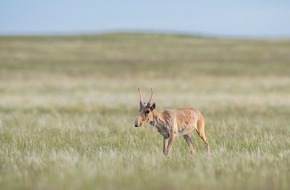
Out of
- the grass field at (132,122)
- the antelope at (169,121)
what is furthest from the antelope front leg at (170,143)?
the grass field at (132,122)

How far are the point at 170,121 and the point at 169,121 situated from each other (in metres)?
0.02

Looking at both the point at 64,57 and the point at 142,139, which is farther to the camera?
the point at 64,57

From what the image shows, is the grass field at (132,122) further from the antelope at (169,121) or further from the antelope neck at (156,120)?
the antelope neck at (156,120)

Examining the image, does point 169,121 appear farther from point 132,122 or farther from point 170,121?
point 132,122

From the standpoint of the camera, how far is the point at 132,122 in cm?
1806

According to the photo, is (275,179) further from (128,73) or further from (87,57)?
(87,57)

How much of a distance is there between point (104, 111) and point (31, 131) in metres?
11.4

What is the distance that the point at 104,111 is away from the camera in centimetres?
2580

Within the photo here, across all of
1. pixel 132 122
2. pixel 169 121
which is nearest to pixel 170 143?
pixel 169 121

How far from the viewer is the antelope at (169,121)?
991cm

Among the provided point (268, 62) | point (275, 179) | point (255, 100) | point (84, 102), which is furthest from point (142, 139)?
point (268, 62)

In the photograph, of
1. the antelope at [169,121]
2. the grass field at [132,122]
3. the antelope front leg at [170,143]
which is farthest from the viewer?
the antelope front leg at [170,143]

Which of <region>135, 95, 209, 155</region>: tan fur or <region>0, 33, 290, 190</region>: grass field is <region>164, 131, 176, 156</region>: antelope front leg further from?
<region>0, 33, 290, 190</region>: grass field

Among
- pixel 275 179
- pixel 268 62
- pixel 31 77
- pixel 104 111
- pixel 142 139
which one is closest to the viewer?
pixel 275 179
